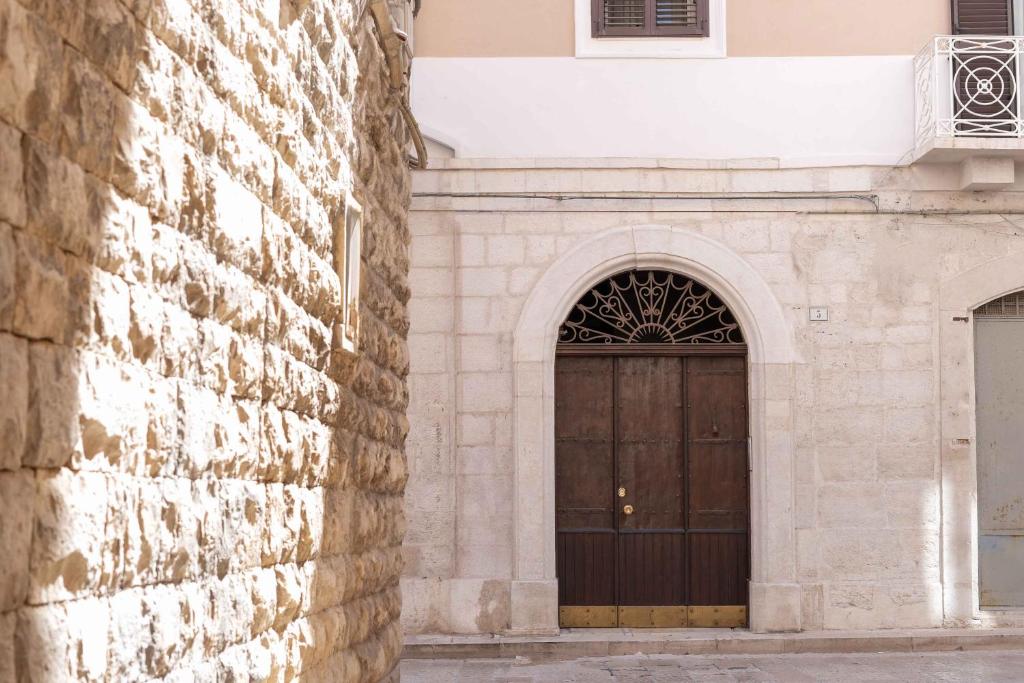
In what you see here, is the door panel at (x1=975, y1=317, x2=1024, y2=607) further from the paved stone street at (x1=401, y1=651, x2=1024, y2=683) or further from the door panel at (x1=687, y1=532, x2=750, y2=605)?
the door panel at (x1=687, y1=532, x2=750, y2=605)

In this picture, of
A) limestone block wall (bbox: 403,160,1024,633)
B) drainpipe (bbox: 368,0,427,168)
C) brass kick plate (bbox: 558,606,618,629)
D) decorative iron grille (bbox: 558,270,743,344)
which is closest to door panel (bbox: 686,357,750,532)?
decorative iron grille (bbox: 558,270,743,344)

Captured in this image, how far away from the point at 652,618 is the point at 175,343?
9.80 meters

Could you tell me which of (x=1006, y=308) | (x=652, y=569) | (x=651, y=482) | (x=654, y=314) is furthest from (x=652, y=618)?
(x=1006, y=308)

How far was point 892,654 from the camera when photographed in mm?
11586

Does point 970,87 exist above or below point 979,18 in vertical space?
Result: below

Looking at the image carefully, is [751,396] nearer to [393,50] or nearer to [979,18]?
[979,18]

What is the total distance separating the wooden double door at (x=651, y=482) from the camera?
1254 cm

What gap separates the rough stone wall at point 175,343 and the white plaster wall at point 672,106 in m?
6.96

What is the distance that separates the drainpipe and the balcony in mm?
6259

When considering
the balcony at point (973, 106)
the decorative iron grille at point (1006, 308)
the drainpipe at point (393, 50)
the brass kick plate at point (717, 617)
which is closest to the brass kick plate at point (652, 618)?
the brass kick plate at point (717, 617)

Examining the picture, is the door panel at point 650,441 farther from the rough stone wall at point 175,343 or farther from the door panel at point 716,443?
the rough stone wall at point 175,343

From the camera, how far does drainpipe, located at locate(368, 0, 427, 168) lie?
6.47 m

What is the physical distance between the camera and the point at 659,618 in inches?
491

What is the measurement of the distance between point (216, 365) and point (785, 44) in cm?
1018
